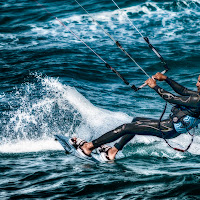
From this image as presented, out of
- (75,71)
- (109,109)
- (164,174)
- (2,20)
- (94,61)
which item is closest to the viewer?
(164,174)

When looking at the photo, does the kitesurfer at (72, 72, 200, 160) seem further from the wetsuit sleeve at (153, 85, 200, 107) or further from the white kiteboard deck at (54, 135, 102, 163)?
Answer: the white kiteboard deck at (54, 135, 102, 163)

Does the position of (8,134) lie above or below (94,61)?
below

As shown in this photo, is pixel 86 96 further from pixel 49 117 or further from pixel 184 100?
pixel 184 100

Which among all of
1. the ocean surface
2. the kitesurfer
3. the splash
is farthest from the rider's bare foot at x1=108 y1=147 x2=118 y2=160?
the splash

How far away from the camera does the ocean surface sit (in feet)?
21.7

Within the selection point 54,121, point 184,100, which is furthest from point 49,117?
point 184,100

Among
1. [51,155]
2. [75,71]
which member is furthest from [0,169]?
[75,71]

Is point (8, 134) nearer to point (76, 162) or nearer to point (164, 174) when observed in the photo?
point (76, 162)

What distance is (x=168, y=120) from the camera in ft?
24.8

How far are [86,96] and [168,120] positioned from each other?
18.6 feet

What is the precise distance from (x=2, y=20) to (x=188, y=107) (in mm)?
16292

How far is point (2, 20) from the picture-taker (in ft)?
70.7

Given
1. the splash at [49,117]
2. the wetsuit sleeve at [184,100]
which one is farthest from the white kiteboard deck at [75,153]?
the wetsuit sleeve at [184,100]

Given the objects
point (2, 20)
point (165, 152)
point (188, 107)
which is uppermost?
point (2, 20)
